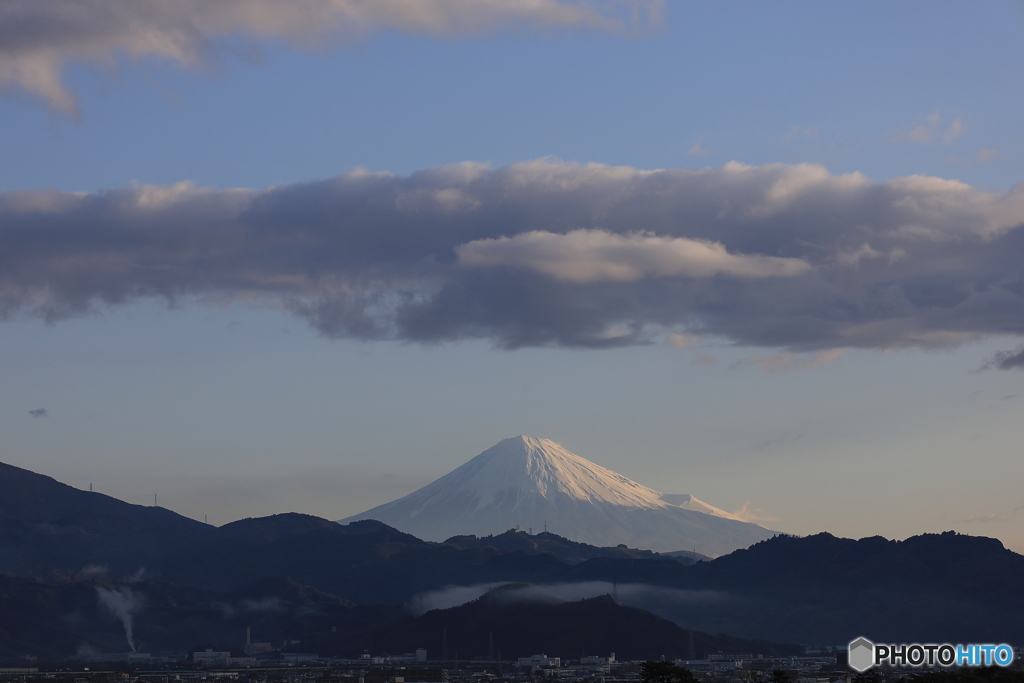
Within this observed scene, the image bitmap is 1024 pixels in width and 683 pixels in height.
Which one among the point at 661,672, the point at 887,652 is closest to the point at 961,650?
the point at 887,652

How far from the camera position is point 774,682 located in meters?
126

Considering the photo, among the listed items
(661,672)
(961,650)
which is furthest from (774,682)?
(961,650)

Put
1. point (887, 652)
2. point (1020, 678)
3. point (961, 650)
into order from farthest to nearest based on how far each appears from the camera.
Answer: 1. point (1020, 678)
2. point (887, 652)
3. point (961, 650)

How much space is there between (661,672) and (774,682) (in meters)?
11.5

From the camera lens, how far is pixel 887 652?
120 m

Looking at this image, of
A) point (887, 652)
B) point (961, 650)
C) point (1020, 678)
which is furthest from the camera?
point (1020, 678)

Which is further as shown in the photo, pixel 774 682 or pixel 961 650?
pixel 774 682

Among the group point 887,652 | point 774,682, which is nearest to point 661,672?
point 774,682

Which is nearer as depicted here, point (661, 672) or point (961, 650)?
point (961, 650)

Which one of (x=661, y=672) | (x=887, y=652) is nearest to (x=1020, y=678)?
(x=887, y=652)

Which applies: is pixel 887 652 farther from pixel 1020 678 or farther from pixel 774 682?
pixel 1020 678

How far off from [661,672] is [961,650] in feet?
102

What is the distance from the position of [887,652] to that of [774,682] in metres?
12.3

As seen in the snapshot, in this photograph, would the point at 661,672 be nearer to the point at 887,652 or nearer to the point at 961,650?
the point at 887,652
